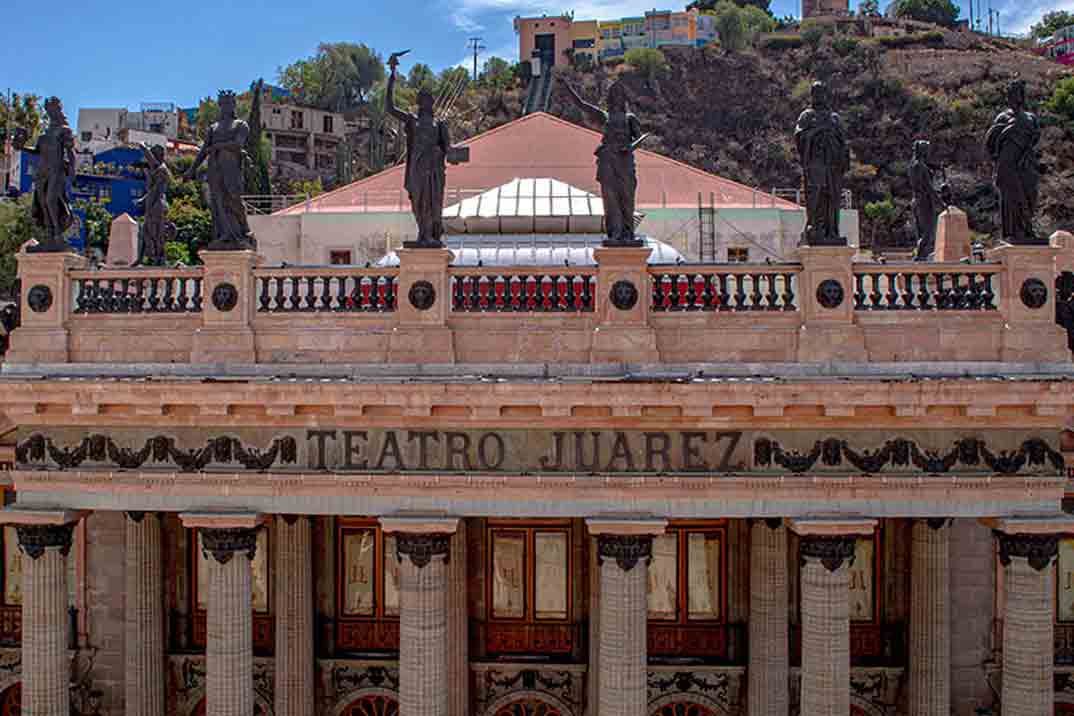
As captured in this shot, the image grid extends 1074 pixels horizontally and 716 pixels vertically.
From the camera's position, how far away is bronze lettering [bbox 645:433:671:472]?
563 inches

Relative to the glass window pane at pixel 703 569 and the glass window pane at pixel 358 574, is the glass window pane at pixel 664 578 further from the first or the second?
the glass window pane at pixel 358 574

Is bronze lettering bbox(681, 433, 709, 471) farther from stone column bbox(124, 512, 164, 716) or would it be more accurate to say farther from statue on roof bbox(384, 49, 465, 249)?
stone column bbox(124, 512, 164, 716)

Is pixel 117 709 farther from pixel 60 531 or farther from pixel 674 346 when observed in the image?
pixel 674 346

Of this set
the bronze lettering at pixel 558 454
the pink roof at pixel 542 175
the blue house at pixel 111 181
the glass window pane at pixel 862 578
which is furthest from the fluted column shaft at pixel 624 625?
the blue house at pixel 111 181

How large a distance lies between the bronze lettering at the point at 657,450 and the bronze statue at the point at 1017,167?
554 centimetres

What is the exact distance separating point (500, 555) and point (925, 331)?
780 centimetres

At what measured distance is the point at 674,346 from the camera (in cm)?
1448

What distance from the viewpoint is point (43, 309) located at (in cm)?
1523

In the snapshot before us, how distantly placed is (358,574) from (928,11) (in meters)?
177

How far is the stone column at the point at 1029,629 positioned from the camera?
1401 centimetres

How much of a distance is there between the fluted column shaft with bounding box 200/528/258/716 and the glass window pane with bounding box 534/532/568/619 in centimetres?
498

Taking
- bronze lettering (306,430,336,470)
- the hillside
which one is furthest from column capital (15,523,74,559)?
the hillside

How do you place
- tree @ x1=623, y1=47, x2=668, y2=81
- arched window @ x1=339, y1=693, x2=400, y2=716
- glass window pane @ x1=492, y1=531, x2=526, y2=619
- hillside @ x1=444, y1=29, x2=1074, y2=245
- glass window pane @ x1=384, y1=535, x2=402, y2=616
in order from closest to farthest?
glass window pane @ x1=492, y1=531, x2=526, y2=619
glass window pane @ x1=384, y1=535, x2=402, y2=616
arched window @ x1=339, y1=693, x2=400, y2=716
hillside @ x1=444, y1=29, x2=1074, y2=245
tree @ x1=623, y1=47, x2=668, y2=81

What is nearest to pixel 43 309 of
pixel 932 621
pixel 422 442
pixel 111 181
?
pixel 422 442
